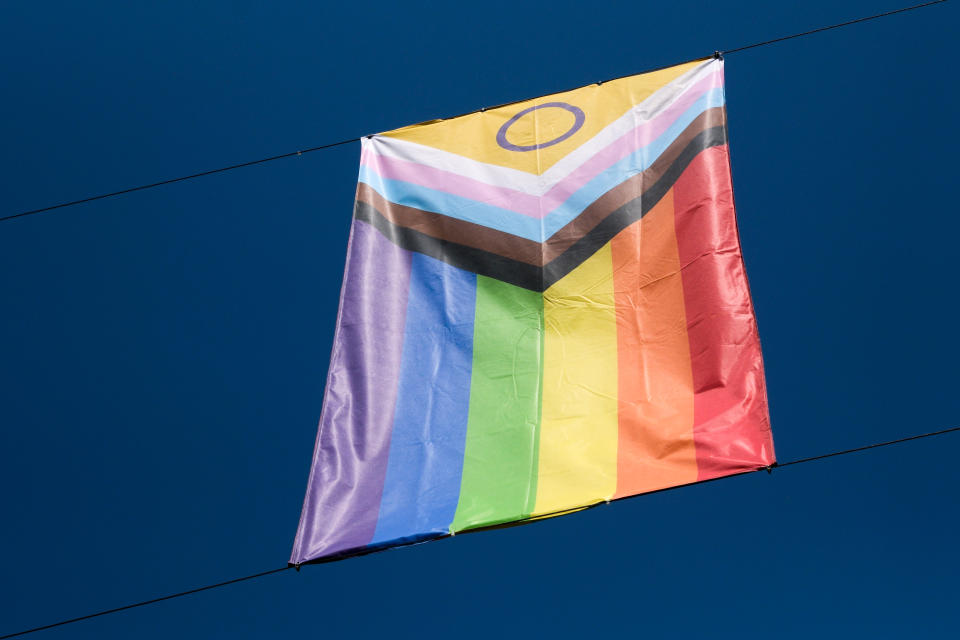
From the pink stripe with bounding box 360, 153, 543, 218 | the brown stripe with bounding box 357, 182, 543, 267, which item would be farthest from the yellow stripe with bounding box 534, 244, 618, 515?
the pink stripe with bounding box 360, 153, 543, 218

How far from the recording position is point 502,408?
21.1 ft

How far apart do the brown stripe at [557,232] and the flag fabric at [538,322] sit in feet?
0.04

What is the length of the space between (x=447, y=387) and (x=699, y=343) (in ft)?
4.80

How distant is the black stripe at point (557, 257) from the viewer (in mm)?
7035

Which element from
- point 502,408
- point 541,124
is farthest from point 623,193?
point 502,408

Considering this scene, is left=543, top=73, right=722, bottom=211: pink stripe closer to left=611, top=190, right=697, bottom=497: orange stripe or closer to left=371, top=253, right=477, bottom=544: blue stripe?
left=611, top=190, right=697, bottom=497: orange stripe

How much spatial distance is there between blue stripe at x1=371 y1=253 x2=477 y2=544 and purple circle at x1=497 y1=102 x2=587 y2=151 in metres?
0.96

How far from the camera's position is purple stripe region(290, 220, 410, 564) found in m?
6.02

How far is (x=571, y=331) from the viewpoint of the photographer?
22.2 feet

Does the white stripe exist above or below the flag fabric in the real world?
above

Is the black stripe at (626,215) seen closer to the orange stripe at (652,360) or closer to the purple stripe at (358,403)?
the orange stripe at (652,360)

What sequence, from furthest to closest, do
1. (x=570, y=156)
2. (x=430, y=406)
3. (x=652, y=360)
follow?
(x=570, y=156)
(x=430, y=406)
(x=652, y=360)

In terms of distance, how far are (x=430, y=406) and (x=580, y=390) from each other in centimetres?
87

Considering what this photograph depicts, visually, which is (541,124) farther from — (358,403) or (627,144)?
(358,403)
